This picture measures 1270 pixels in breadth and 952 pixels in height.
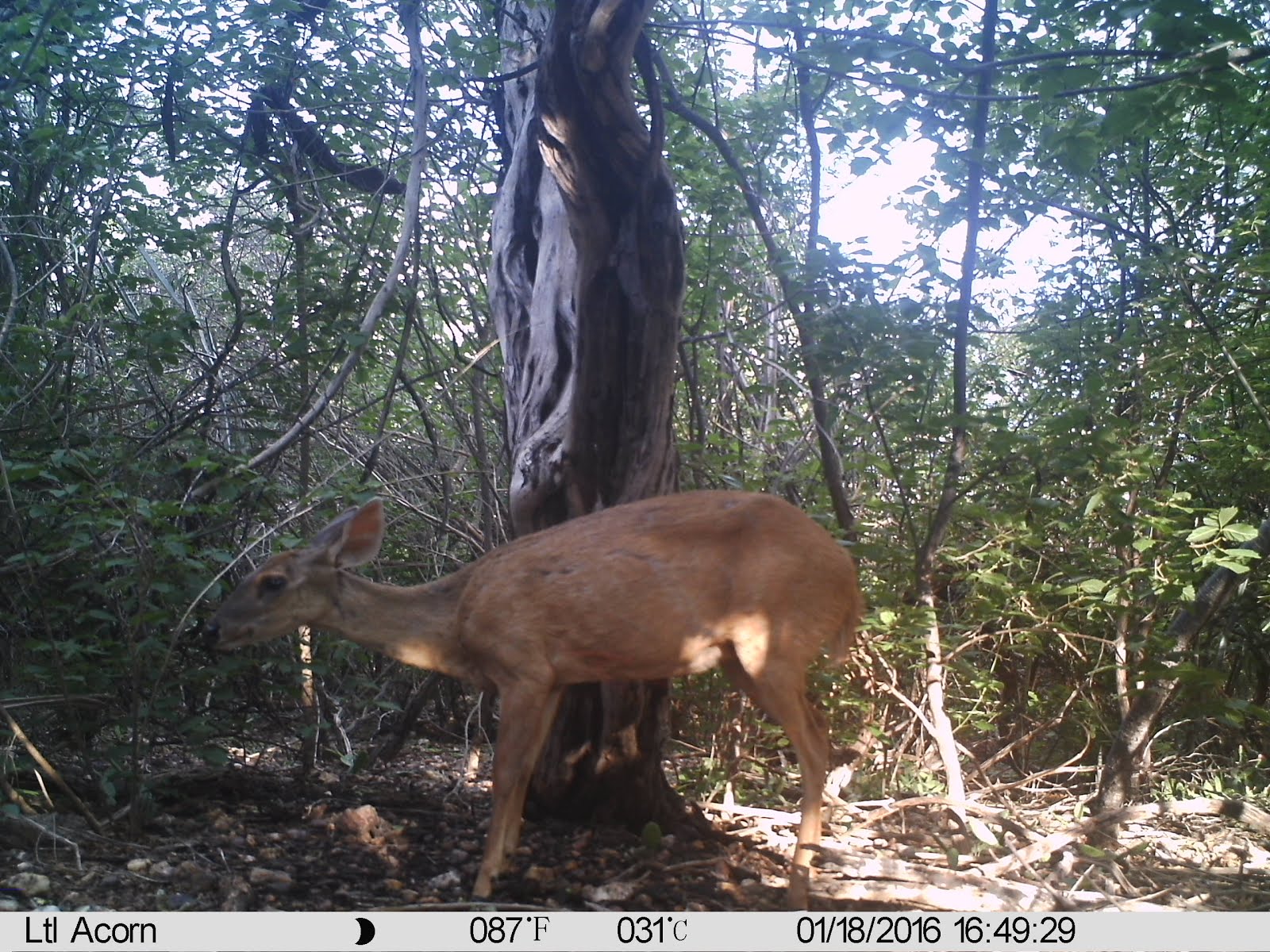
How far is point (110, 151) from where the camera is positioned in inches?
245

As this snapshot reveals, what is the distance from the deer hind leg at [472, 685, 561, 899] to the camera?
4.51 metres

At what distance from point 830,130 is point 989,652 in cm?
316

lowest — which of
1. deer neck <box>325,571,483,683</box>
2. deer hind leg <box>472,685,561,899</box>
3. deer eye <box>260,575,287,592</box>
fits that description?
deer hind leg <box>472,685,561,899</box>

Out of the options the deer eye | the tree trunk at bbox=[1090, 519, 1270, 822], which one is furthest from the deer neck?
the tree trunk at bbox=[1090, 519, 1270, 822]

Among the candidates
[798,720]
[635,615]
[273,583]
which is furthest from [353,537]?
[798,720]

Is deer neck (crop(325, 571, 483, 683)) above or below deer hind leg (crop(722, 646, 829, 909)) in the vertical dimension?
above

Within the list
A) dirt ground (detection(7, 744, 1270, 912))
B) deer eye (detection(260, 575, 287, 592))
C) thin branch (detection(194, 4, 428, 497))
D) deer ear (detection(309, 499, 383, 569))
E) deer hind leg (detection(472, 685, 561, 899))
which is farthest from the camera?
deer ear (detection(309, 499, 383, 569))

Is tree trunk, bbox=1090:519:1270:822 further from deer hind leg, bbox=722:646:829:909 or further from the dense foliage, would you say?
deer hind leg, bbox=722:646:829:909

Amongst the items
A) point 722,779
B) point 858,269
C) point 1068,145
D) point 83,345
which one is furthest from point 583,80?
point 722,779

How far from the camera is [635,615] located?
15.0ft

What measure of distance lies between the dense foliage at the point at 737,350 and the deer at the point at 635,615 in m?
0.77

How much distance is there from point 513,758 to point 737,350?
3481 mm

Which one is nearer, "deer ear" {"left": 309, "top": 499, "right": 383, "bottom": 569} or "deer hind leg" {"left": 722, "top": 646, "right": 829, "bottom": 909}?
"deer hind leg" {"left": 722, "top": 646, "right": 829, "bottom": 909}

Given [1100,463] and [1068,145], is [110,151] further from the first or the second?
[1100,463]
